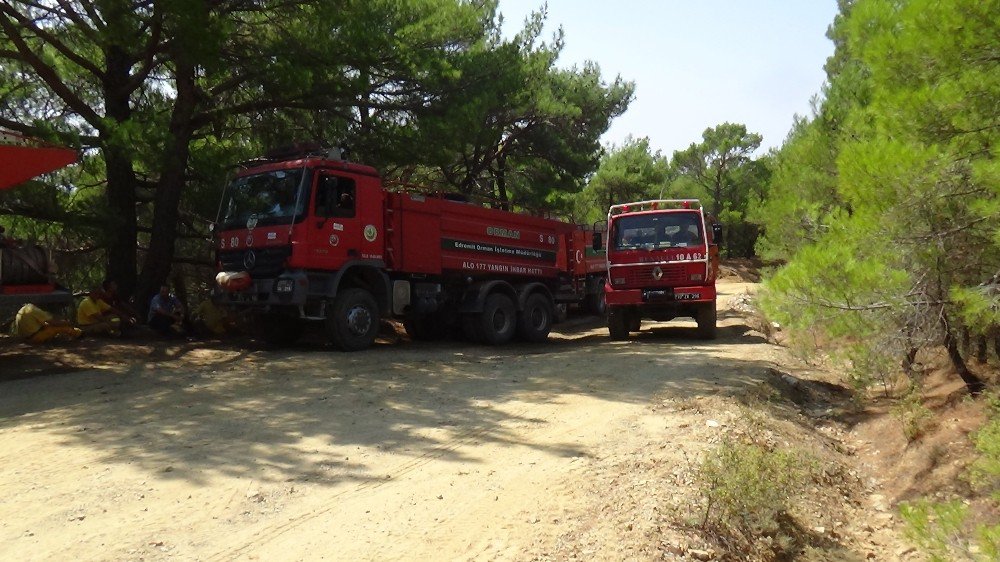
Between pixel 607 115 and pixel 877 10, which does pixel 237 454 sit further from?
pixel 607 115

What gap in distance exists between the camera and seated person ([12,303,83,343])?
1270 centimetres

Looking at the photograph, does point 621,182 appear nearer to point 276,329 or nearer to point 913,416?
point 276,329

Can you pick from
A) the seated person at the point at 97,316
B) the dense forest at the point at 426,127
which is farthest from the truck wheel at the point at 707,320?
the seated person at the point at 97,316

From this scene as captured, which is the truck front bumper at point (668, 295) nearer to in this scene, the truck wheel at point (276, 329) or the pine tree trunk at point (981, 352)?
the pine tree trunk at point (981, 352)

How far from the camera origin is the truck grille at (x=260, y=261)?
40.2 feet

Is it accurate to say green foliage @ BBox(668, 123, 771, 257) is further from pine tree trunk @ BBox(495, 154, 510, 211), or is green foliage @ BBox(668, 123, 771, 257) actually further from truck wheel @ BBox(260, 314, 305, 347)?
truck wheel @ BBox(260, 314, 305, 347)

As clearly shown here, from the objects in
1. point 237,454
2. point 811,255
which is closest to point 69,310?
point 237,454

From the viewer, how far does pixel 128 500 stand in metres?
5.19

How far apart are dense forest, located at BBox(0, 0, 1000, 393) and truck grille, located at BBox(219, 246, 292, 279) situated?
1.81 meters

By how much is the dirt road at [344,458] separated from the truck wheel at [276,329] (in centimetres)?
255

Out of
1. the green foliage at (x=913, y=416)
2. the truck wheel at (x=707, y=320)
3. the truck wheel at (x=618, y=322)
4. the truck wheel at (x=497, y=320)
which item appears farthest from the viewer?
the truck wheel at (x=618, y=322)

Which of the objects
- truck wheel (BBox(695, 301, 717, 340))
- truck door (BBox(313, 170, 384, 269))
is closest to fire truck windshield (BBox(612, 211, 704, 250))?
truck wheel (BBox(695, 301, 717, 340))

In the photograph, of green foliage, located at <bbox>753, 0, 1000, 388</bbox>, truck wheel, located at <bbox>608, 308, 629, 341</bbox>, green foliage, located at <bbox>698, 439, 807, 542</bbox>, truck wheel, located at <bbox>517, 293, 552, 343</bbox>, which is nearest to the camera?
green foliage, located at <bbox>698, 439, 807, 542</bbox>

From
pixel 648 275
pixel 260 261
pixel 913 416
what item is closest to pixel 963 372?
pixel 913 416
